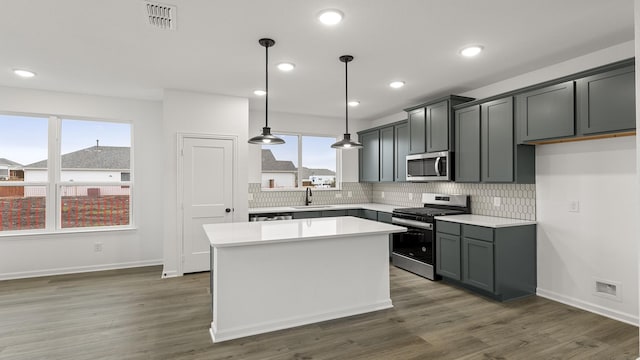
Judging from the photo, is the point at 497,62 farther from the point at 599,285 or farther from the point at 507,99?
the point at 599,285

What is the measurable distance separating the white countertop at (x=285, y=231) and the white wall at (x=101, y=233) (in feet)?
8.10

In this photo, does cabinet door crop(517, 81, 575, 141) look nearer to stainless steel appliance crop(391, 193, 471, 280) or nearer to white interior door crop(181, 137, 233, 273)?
stainless steel appliance crop(391, 193, 471, 280)

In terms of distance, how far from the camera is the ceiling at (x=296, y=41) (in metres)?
2.46

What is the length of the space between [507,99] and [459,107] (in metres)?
0.66

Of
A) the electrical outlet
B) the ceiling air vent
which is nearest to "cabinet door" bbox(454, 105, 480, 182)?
the electrical outlet

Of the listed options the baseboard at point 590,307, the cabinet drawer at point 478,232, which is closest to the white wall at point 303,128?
the cabinet drawer at point 478,232

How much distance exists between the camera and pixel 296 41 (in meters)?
3.02

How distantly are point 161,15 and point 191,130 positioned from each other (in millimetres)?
2294

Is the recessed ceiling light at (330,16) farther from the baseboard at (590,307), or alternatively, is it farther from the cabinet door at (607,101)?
the baseboard at (590,307)

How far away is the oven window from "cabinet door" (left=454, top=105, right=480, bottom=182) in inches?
34.4

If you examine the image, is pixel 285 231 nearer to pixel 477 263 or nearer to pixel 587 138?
pixel 477 263

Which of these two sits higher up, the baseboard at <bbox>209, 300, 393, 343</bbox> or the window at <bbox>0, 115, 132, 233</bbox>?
the window at <bbox>0, 115, 132, 233</bbox>

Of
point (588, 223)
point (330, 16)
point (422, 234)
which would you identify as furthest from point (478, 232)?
point (330, 16)

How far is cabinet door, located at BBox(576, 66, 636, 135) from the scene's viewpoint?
276 cm
